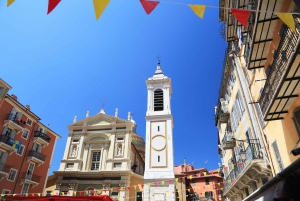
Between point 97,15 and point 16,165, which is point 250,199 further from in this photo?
point 16,165

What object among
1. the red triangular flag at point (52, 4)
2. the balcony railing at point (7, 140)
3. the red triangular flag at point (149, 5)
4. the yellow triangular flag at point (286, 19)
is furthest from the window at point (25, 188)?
the yellow triangular flag at point (286, 19)

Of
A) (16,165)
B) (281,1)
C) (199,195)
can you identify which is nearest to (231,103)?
(281,1)

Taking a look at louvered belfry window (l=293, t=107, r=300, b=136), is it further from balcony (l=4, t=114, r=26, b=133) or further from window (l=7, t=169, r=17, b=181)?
window (l=7, t=169, r=17, b=181)

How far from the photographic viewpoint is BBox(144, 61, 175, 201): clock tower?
2397 cm

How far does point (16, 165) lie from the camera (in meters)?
22.9

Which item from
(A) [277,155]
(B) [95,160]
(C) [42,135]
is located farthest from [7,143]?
(A) [277,155]

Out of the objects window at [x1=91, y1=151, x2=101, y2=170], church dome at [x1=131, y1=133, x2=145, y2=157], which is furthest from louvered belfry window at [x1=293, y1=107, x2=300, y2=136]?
church dome at [x1=131, y1=133, x2=145, y2=157]

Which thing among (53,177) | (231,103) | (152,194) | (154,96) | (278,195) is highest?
(154,96)

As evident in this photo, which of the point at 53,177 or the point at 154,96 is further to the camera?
the point at 154,96

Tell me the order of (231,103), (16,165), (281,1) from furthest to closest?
1. (16,165)
2. (231,103)
3. (281,1)

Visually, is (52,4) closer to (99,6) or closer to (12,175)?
(99,6)

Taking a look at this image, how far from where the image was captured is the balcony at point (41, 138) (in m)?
25.8

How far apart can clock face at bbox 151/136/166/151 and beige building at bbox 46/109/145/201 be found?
343 cm

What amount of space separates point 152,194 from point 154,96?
1390 centimetres
